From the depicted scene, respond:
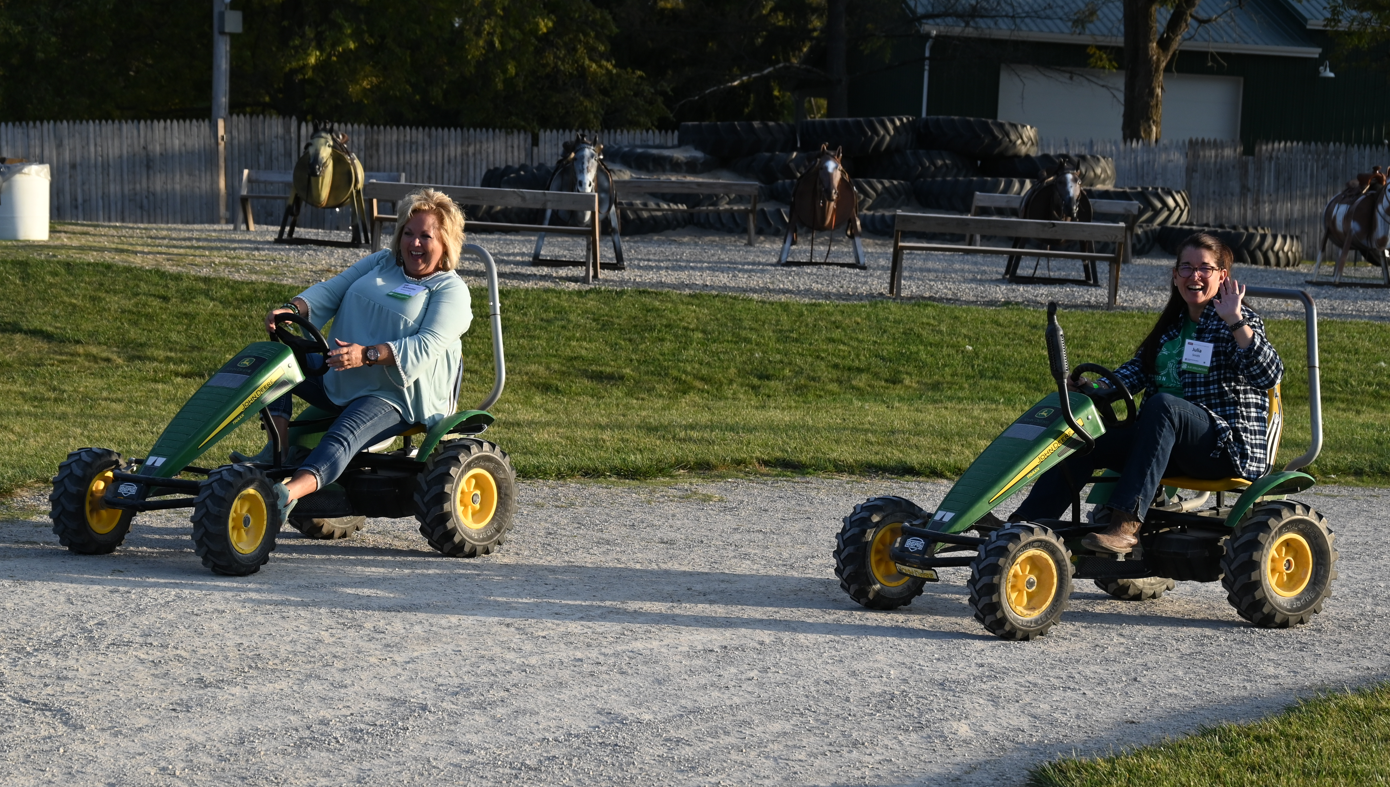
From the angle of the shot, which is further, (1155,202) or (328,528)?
(1155,202)

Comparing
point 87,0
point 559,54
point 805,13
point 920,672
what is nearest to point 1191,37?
point 805,13

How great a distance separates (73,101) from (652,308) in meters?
24.5

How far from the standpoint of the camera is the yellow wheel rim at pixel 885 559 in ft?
19.0

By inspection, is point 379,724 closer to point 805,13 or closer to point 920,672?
point 920,672

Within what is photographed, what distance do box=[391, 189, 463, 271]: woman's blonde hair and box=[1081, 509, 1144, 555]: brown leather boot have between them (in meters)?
2.93

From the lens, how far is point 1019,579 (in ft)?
17.8

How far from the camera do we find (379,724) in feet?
14.0

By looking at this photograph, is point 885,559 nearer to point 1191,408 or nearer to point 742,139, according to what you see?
point 1191,408

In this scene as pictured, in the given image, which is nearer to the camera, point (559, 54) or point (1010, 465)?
point (1010, 465)

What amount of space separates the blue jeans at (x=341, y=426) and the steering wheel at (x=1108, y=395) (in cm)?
278

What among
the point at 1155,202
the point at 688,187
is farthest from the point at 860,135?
the point at 688,187

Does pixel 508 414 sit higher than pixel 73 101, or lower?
lower

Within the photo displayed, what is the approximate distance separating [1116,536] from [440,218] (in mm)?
3098

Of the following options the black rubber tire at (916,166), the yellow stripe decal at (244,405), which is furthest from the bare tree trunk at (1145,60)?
the yellow stripe decal at (244,405)
